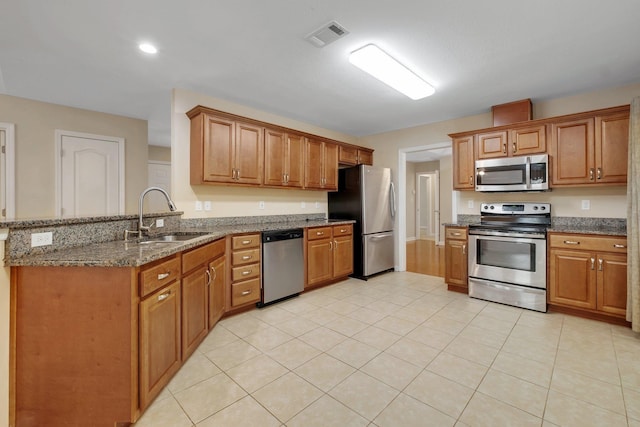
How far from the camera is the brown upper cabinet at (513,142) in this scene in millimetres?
3297

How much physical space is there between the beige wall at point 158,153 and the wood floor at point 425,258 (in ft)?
18.1

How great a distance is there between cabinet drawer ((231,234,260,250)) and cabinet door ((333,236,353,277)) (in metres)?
1.28

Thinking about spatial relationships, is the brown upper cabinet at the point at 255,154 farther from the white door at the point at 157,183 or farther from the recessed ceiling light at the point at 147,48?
the white door at the point at 157,183

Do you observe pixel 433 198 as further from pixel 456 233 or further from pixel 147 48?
pixel 147 48

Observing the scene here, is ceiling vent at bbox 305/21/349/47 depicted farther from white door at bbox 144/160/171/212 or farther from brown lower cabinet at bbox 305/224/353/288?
white door at bbox 144/160/171/212

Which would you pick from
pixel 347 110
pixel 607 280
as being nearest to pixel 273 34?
pixel 347 110

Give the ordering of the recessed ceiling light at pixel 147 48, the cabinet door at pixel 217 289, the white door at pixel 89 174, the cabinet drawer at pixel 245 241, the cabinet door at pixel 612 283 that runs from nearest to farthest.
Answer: the recessed ceiling light at pixel 147 48 → the cabinet door at pixel 217 289 → the cabinet door at pixel 612 283 → the cabinet drawer at pixel 245 241 → the white door at pixel 89 174

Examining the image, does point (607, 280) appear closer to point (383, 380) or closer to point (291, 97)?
point (383, 380)

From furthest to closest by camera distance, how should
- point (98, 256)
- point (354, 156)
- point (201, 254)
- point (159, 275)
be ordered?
point (354, 156), point (201, 254), point (159, 275), point (98, 256)

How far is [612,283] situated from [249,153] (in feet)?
13.2

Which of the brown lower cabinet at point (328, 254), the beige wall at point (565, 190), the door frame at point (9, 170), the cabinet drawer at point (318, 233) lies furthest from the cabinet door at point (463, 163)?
the door frame at point (9, 170)

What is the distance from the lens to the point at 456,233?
3744mm

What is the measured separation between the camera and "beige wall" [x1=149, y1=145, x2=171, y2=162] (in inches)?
231

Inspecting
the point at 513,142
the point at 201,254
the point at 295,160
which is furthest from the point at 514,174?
the point at 201,254
